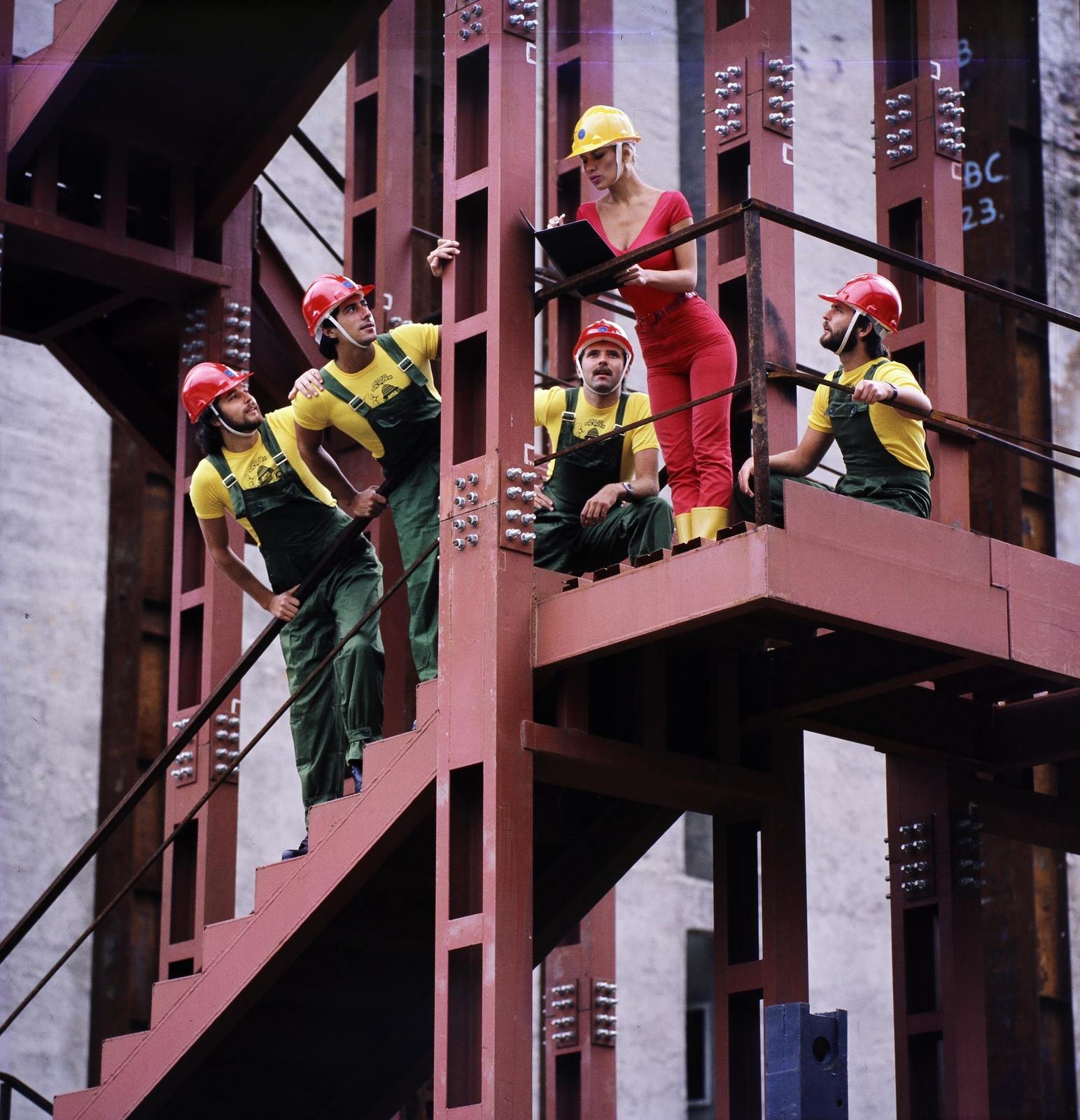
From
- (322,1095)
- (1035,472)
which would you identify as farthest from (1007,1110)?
(322,1095)

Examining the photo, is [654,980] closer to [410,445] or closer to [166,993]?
[166,993]

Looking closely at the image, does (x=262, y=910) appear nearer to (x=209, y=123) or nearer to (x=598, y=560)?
(x=598, y=560)

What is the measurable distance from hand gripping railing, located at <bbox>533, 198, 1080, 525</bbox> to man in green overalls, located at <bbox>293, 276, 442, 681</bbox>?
3.17 feet

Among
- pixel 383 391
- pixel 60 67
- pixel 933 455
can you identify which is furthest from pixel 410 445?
pixel 60 67

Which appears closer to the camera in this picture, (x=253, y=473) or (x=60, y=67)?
(x=253, y=473)

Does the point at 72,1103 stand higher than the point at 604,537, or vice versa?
the point at 604,537

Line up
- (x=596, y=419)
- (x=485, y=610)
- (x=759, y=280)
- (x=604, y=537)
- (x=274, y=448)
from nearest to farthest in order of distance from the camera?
(x=759, y=280), (x=485, y=610), (x=604, y=537), (x=596, y=419), (x=274, y=448)

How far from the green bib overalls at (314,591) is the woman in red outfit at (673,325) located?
1.94 meters

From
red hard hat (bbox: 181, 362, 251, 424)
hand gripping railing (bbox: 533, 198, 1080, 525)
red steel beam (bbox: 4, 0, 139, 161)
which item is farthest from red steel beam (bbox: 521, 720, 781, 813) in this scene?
red steel beam (bbox: 4, 0, 139, 161)

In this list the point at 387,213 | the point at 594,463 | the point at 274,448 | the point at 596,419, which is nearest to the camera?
the point at 594,463

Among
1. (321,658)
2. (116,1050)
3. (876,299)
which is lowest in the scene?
(116,1050)

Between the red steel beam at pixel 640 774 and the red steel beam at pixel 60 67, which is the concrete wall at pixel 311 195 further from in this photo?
the red steel beam at pixel 640 774

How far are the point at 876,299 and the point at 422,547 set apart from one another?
2641 mm

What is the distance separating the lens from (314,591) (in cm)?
1091
